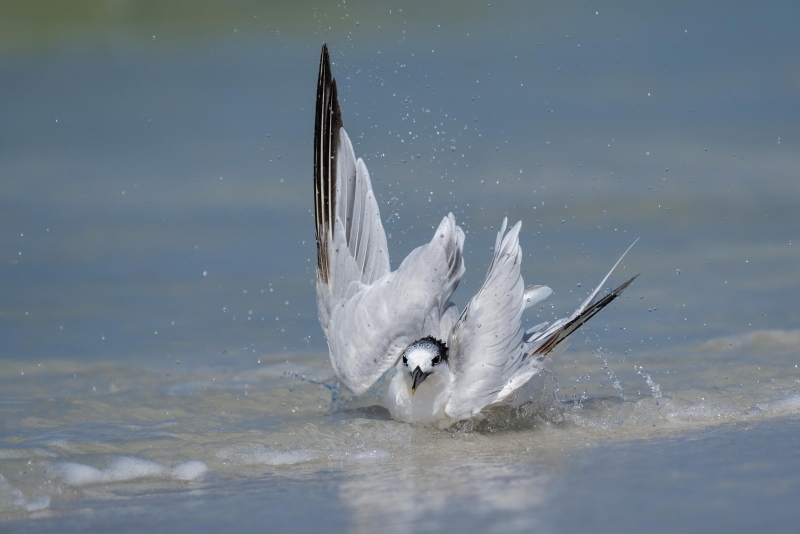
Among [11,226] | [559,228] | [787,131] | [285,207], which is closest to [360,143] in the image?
[285,207]

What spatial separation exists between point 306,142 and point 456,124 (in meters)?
1.35

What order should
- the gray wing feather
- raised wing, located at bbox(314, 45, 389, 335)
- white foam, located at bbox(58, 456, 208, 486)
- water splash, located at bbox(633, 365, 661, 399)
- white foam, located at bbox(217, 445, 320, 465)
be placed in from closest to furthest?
white foam, located at bbox(58, 456, 208, 486)
white foam, located at bbox(217, 445, 320, 465)
the gray wing feather
water splash, located at bbox(633, 365, 661, 399)
raised wing, located at bbox(314, 45, 389, 335)

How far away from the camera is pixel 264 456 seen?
15.0ft

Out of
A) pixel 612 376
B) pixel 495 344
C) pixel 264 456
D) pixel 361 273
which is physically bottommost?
pixel 612 376

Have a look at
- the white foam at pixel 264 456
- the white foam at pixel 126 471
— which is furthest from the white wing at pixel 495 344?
the white foam at pixel 126 471

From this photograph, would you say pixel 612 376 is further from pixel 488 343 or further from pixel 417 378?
pixel 417 378

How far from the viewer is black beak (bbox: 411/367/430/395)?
16.0 feet

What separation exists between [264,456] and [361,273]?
152 centimetres

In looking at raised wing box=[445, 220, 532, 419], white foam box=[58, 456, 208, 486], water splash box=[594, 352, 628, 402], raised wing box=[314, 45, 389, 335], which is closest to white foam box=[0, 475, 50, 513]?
white foam box=[58, 456, 208, 486]

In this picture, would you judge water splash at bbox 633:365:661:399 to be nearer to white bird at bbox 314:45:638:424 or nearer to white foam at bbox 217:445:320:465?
white bird at bbox 314:45:638:424

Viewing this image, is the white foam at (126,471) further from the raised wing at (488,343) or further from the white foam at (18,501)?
the raised wing at (488,343)

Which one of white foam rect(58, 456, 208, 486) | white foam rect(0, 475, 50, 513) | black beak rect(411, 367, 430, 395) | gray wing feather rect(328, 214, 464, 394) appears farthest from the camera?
gray wing feather rect(328, 214, 464, 394)

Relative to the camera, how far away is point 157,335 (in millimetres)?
6820

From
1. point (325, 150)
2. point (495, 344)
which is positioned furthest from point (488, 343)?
point (325, 150)
